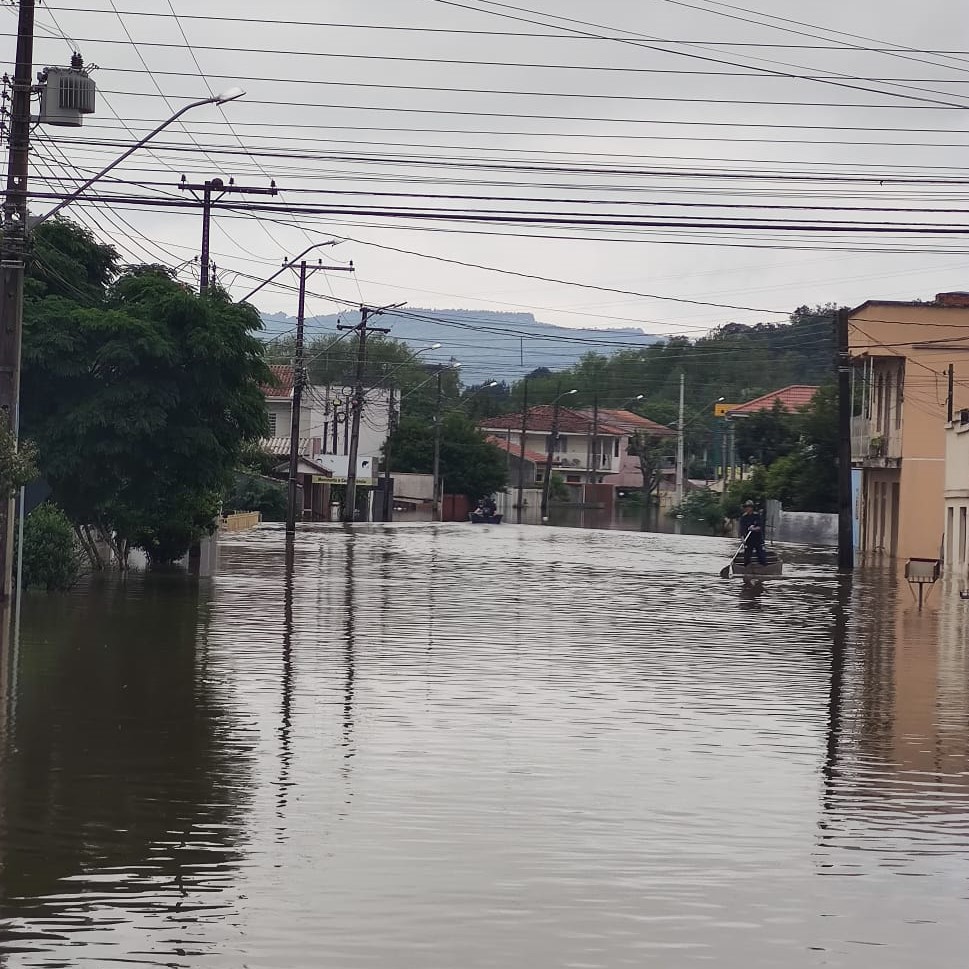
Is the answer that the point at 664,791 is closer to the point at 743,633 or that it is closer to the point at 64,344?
the point at 743,633

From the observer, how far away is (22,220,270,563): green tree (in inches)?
1217

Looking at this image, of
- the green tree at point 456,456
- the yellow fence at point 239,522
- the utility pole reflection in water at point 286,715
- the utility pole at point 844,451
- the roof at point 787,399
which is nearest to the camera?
the utility pole reflection in water at point 286,715

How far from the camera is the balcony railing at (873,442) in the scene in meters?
59.5

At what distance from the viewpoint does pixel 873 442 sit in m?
61.9

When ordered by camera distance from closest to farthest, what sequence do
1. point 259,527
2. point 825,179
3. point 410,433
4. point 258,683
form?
1. point 258,683
2. point 825,179
3. point 259,527
4. point 410,433

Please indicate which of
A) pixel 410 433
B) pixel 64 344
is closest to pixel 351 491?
pixel 410 433

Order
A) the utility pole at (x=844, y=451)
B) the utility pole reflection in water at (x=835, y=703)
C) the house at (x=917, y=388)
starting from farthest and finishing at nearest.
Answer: the house at (x=917, y=388) < the utility pole at (x=844, y=451) < the utility pole reflection in water at (x=835, y=703)

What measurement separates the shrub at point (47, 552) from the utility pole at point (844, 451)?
1027 inches

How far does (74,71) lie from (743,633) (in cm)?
1288

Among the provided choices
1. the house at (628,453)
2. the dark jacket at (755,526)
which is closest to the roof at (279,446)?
the house at (628,453)

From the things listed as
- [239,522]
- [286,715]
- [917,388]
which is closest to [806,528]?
[917,388]

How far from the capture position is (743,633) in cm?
2538

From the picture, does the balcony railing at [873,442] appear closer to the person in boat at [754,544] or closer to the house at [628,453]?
the person in boat at [754,544]

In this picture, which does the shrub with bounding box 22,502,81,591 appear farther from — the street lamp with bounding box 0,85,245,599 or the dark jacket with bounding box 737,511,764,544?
the dark jacket with bounding box 737,511,764,544
